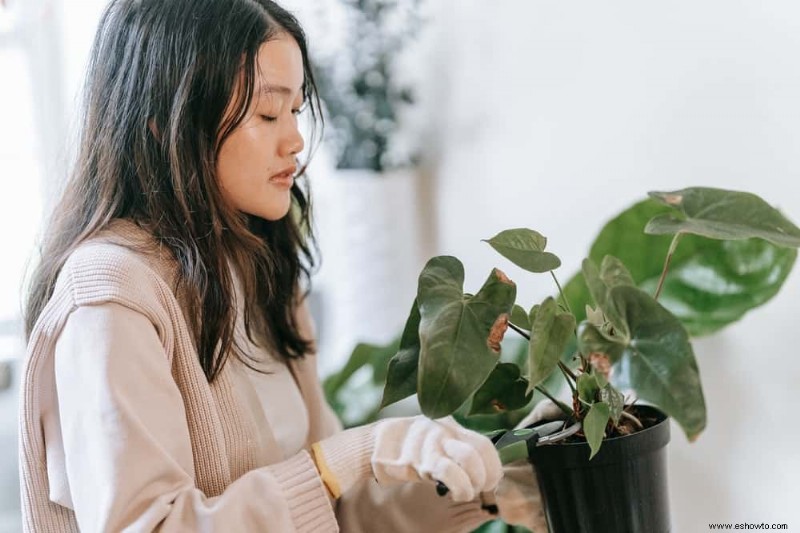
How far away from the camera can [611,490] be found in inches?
33.1

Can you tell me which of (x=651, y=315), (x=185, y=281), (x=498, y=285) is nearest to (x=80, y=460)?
(x=185, y=281)

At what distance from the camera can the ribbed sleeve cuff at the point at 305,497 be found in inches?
34.4

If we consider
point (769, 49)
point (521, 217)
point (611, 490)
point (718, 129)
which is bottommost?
point (611, 490)

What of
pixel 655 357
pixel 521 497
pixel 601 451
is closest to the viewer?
pixel 655 357

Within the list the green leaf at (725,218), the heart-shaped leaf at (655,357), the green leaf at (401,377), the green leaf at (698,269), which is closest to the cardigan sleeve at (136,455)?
the green leaf at (401,377)

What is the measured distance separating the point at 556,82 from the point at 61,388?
954 mm

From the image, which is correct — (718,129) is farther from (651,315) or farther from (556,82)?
(651,315)

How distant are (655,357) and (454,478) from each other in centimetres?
23

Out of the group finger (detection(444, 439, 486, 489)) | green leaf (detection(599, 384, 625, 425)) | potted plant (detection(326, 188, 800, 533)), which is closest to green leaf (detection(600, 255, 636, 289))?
potted plant (detection(326, 188, 800, 533))

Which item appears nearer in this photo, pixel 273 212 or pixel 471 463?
pixel 471 463

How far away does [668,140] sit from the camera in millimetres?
1310

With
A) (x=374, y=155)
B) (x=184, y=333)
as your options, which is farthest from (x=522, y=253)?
(x=374, y=155)

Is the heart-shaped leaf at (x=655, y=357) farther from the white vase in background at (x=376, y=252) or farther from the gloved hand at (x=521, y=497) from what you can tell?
the white vase in background at (x=376, y=252)

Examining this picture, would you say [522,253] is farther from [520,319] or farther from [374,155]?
[374,155]
